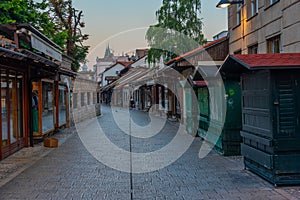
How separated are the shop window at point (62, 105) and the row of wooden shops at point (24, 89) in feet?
4.93

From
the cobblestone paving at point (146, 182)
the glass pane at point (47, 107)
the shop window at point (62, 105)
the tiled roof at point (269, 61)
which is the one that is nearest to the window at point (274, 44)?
the cobblestone paving at point (146, 182)

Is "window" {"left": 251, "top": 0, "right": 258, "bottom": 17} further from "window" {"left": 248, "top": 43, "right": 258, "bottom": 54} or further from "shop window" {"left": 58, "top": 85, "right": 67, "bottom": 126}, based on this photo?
"shop window" {"left": 58, "top": 85, "right": 67, "bottom": 126}

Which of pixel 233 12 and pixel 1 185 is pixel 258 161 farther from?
pixel 233 12

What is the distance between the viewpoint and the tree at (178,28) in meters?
27.4

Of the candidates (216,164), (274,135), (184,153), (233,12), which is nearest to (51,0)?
(233,12)

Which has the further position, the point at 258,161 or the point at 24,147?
the point at 24,147

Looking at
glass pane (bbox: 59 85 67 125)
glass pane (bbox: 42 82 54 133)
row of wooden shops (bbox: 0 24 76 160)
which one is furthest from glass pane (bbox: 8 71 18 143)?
glass pane (bbox: 59 85 67 125)

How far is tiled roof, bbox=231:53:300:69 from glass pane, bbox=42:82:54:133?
31.5 ft

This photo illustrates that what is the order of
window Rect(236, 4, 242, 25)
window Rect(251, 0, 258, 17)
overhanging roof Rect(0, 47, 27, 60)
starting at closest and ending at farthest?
overhanging roof Rect(0, 47, 27, 60), window Rect(251, 0, 258, 17), window Rect(236, 4, 242, 25)

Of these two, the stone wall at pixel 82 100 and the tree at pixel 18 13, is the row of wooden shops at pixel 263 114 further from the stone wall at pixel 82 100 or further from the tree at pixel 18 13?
the stone wall at pixel 82 100

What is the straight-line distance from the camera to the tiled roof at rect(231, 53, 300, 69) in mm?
6271

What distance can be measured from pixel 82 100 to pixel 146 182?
1941 centimetres

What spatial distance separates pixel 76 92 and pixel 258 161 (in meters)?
18.1

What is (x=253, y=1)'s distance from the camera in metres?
13.2
